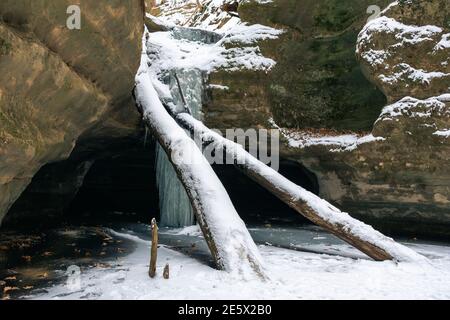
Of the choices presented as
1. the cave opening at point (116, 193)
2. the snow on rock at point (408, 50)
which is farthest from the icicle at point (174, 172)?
the snow on rock at point (408, 50)

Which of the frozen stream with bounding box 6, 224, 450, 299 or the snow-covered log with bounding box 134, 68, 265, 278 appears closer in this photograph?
the frozen stream with bounding box 6, 224, 450, 299

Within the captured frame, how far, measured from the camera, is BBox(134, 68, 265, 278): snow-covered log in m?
6.80

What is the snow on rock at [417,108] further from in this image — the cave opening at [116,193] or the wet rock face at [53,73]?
the wet rock face at [53,73]

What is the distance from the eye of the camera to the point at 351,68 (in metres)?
13.5

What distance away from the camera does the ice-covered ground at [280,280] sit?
18.0ft

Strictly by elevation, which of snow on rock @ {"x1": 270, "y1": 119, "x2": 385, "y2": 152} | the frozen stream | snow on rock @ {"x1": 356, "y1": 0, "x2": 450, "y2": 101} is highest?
snow on rock @ {"x1": 356, "y1": 0, "x2": 450, "y2": 101}

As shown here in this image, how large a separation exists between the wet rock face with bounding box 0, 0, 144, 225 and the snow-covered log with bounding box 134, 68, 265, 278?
173 cm

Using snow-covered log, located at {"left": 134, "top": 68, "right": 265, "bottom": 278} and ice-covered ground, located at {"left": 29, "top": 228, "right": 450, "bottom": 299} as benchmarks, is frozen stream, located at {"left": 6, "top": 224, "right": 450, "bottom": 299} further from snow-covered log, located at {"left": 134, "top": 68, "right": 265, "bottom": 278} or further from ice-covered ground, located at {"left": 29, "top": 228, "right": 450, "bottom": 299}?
snow-covered log, located at {"left": 134, "top": 68, "right": 265, "bottom": 278}

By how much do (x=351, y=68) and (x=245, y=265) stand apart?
9621 mm

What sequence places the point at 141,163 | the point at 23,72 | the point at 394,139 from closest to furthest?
1. the point at 23,72
2. the point at 394,139
3. the point at 141,163

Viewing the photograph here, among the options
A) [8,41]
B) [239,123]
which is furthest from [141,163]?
[8,41]

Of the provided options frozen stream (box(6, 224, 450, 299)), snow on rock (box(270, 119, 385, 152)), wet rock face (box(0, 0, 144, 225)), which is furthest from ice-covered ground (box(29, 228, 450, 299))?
snow on rock (box(270, 119, 385, 152))
